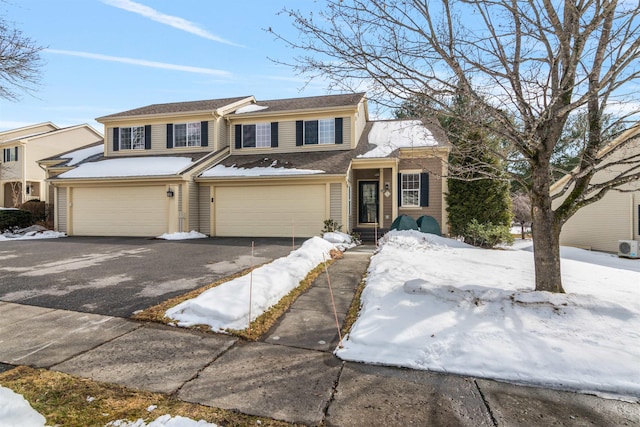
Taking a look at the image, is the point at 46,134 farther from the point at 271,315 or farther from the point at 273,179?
the point at 271,315

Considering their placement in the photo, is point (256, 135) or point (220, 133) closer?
point (256, 135)

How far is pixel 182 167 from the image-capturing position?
43.1ft

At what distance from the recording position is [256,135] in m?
14.9

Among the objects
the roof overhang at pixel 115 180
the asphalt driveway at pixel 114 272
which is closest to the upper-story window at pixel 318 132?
the roof overhang at pixel 115 180

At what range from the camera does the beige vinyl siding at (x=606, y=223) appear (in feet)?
37.1

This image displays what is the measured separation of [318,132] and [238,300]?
11.3 meters

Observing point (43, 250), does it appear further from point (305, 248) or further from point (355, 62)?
point (355, 62)

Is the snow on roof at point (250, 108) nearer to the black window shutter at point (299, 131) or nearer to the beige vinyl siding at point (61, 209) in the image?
the black window shutter at point (299, 131)

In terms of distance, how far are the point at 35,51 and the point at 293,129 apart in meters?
8.89

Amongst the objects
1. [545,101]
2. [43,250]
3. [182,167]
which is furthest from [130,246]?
[545,101]

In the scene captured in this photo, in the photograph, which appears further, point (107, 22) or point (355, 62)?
point (107, 22)

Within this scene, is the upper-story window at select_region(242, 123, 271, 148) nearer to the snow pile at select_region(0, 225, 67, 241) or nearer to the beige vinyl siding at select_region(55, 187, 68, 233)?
the beige vinyl siding at select_region(55, 187, 68, 233)

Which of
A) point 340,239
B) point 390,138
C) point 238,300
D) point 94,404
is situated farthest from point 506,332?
point 390,138

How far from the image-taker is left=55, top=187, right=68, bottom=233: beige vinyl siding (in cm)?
1422
